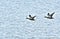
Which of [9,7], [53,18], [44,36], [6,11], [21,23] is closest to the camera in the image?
[44,36]

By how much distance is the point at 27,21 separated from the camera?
23.8ft

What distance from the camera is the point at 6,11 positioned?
27.0 feet

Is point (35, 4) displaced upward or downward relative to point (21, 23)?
upward

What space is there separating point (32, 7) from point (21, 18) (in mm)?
1588

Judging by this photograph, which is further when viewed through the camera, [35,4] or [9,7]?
[35,4]

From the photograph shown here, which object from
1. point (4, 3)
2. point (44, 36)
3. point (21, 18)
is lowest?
point (44, 36)

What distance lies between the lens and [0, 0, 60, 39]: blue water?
20.8 feet

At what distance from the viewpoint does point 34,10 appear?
8.55 m

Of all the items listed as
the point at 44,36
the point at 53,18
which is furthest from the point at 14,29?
the point at 53,18

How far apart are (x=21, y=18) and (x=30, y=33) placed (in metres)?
1.23

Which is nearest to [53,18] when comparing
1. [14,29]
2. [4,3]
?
[14,29]

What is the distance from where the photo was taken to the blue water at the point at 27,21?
250 inches

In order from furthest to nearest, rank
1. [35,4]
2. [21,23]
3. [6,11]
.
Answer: [35,4]
[6,11]
[21,23]

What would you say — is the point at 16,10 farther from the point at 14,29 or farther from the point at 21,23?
the point at 14,29
